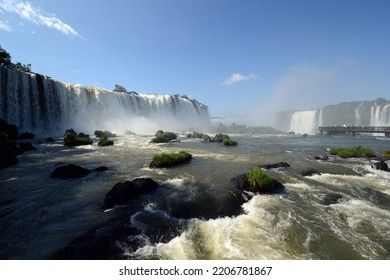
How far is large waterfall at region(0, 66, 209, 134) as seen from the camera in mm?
41156

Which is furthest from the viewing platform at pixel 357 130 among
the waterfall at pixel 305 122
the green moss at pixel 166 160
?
the green moss at pixel 166 160

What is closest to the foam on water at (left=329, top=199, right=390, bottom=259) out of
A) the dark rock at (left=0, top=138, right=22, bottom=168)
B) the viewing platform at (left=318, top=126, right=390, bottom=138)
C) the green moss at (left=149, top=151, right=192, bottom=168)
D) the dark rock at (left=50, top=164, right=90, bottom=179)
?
the green moss at (left=149, top=151, right=192, bottom=168)

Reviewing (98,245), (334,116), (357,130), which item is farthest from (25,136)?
(334,116)

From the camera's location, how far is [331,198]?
37.7 ft

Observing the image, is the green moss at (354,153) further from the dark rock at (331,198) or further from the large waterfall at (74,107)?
the large waterfall at (74,107)

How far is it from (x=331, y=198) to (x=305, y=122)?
107616 mm

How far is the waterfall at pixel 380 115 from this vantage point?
80694 millimetres

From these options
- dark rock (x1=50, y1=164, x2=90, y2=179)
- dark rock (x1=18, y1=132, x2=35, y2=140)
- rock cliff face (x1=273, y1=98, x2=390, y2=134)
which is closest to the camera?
dark rock (x1=50, y1=164, x2=90, y2=179)

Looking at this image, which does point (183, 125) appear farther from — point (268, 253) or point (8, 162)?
point (268, 253)

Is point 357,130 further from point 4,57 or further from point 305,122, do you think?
point 4,57

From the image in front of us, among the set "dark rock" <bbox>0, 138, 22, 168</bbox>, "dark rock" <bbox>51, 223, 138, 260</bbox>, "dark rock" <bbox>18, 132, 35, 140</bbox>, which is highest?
"dark rock" <bbox>18, 132, 35, 140</bbox>

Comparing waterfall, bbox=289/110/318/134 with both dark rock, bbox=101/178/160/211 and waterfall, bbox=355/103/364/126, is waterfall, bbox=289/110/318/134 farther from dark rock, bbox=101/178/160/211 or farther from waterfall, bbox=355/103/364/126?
dark rock, bbox=101/178/160/211

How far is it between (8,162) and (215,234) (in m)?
19.6

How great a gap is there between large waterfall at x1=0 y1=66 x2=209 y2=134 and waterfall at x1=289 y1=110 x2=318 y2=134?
194 ft
